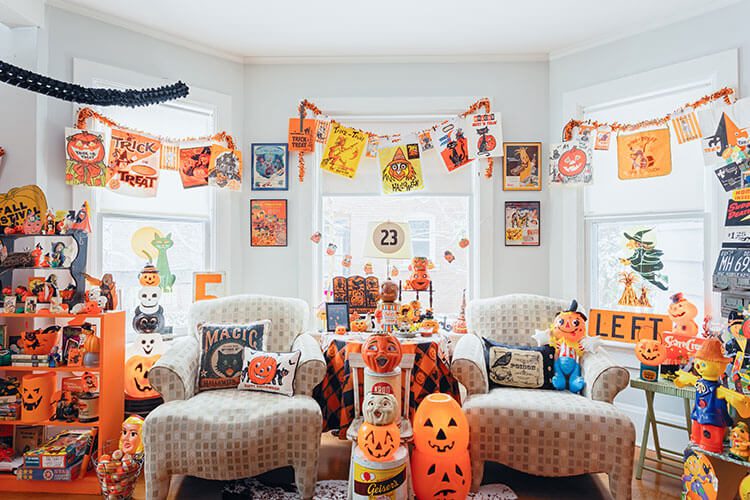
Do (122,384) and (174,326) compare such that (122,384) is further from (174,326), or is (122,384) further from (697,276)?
(697,276)

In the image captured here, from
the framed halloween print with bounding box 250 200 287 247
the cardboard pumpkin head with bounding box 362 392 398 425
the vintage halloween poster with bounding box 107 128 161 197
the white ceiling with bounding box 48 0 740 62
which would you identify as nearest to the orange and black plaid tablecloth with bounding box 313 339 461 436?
the cardboard pumpkin head with bounding box 362 392 398 425

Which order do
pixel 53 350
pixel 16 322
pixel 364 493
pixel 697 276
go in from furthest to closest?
pixel 697 276 → pixel 16 322 → pixel 53 350 → pixel 364 493

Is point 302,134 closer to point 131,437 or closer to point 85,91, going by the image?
point 85,91

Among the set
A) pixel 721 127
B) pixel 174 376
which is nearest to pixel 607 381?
pixel 721 127

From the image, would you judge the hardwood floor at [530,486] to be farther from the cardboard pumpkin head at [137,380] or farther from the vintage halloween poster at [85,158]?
the vintage halloween poster at [85,158]

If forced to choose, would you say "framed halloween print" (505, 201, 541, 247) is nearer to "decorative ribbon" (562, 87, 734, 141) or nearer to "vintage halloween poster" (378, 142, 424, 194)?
"decorative ribbon" (562, 87, 734, 141)

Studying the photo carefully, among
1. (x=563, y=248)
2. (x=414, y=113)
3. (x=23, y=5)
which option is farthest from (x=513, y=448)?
(x=23, y=5)

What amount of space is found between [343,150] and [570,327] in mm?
1924

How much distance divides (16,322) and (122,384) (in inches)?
28.8

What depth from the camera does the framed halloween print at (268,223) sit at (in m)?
3.43

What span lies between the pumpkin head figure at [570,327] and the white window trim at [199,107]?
2.22m

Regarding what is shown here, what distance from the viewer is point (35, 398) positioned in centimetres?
238

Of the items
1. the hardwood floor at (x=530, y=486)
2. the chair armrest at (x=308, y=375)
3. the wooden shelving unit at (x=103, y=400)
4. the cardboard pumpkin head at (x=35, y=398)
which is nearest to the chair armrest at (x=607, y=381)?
the hardwood floor at (x=530, y=486)

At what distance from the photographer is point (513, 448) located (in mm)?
2146
